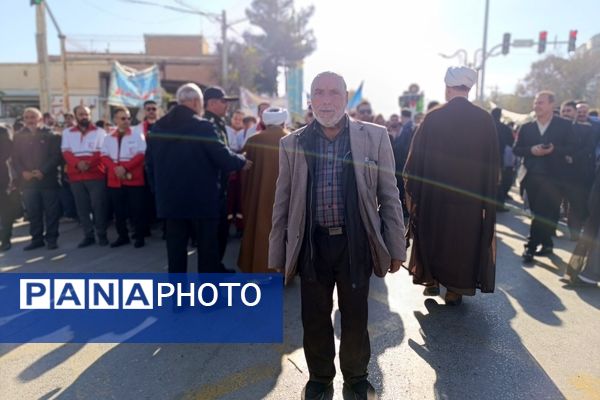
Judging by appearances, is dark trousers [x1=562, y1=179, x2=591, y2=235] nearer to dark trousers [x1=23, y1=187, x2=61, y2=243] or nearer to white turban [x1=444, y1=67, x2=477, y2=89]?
white turban [x1=444, y1=67, x2=477, y2=89]

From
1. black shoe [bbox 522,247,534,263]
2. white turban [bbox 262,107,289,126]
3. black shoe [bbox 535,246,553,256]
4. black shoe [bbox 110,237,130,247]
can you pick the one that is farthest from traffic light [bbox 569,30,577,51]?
black shoe [bbox 110,237,130,247]

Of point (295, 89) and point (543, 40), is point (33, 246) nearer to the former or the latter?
point (295, 89)

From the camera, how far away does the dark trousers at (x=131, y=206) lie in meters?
6.92

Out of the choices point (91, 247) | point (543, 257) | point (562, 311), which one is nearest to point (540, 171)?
point (543, 257)

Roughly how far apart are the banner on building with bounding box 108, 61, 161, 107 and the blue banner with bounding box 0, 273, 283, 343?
28.3 ft

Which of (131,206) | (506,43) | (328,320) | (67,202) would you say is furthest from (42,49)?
(506,43)

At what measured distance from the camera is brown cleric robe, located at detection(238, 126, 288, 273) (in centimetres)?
484

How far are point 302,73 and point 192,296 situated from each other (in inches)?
922

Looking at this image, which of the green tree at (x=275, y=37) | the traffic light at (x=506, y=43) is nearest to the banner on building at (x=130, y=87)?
the traffic light at (x=506, y=43)

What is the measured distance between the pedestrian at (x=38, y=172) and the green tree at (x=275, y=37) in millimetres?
31340

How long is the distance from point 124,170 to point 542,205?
5780mm

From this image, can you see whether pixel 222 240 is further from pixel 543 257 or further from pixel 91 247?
pixel 543 257

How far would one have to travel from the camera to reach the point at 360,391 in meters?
2.83

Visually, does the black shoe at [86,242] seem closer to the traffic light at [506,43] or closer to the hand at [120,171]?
the hand at [120,171]
